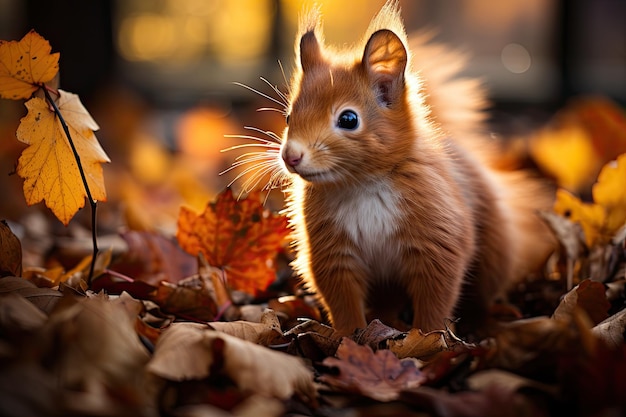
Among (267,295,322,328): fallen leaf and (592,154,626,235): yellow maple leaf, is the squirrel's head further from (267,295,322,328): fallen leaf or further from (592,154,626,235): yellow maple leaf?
(592,154,626,235): yellow maple leaf

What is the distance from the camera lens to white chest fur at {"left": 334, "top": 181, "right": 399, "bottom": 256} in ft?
5.57

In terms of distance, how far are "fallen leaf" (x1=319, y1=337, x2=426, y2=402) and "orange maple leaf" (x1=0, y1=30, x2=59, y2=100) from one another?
2.79 ft

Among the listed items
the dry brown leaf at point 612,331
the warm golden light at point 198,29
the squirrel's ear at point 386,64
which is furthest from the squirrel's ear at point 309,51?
the warm golden light at point 198,29

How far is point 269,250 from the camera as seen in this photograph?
188cm

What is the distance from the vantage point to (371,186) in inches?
67.8

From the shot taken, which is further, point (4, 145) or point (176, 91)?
point (176, 91)

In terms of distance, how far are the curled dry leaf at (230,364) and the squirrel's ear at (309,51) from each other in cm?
79

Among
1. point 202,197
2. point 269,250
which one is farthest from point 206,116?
point 269,250

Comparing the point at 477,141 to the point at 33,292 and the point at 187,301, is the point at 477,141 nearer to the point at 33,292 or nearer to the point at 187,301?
the point at 187,301

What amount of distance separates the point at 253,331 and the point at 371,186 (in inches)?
17.9

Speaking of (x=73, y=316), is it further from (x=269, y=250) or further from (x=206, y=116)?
(x=206, y=116)

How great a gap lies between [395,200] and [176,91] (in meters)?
4.46

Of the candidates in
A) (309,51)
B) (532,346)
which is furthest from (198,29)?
(532,346)

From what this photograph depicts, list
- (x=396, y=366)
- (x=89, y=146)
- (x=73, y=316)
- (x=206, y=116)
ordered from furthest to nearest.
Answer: (x=206, y=116)
(x=89, y=146)
(x=396, y=366)
(x=73, y=316)
